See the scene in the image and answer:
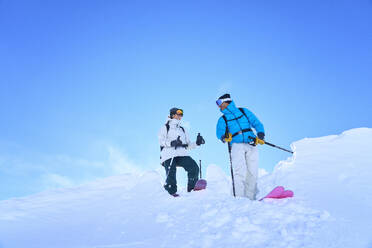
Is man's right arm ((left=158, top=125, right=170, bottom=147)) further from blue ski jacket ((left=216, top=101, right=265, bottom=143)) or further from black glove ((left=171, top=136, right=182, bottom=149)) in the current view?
blue ski jacket ((left=216, top=101, right=265, bottom=143))

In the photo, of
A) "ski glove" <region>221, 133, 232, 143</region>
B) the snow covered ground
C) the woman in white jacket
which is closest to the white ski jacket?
the woman in white jacket

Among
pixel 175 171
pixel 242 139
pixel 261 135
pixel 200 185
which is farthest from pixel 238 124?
pixel 175 171

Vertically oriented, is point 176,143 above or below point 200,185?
above

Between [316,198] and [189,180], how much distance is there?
3.30 metres

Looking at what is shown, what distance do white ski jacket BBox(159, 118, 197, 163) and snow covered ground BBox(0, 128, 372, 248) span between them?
730 mm

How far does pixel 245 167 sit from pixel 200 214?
6.54 ft

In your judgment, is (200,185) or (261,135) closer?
(261,135)

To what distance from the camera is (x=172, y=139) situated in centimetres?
802

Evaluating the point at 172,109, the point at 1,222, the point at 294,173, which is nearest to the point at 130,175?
the point at 172,109

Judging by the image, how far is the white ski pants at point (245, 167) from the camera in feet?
21.2

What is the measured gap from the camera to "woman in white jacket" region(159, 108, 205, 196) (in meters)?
7.75

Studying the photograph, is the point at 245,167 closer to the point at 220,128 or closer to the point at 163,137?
the point at 220,128

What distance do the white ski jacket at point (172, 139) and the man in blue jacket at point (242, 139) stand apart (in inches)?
55.3

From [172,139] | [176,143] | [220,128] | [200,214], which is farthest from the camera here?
[172,139]
